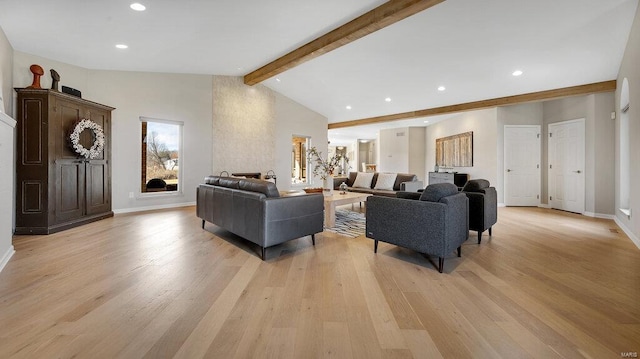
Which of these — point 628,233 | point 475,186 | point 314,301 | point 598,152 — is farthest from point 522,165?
point 314,301

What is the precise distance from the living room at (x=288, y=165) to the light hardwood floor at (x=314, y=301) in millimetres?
21

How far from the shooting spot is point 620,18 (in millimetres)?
3381

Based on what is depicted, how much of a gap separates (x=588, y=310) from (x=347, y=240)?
7.66ft

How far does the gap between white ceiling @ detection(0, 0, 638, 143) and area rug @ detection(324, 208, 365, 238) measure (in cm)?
287

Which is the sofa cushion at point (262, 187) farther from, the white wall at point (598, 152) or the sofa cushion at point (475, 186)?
the white wall at point (598, 152)

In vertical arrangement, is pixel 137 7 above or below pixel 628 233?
above

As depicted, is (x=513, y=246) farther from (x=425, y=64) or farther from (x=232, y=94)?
(x=232, y=94)

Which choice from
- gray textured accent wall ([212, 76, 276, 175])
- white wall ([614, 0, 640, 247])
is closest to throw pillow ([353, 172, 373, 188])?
gray textured accent wall ([212, 76, 276, 175])

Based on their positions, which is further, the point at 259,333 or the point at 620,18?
the point at 620,18

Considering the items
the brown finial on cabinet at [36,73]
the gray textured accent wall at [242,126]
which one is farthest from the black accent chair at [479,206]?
the brown finial on cabinet at [36,73]

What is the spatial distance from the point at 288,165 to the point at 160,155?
10.7 feet

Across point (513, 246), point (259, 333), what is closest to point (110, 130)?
point (259, 333)

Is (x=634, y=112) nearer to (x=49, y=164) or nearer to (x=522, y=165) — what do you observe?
(x=522, y=165)

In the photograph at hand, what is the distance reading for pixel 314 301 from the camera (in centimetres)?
203
